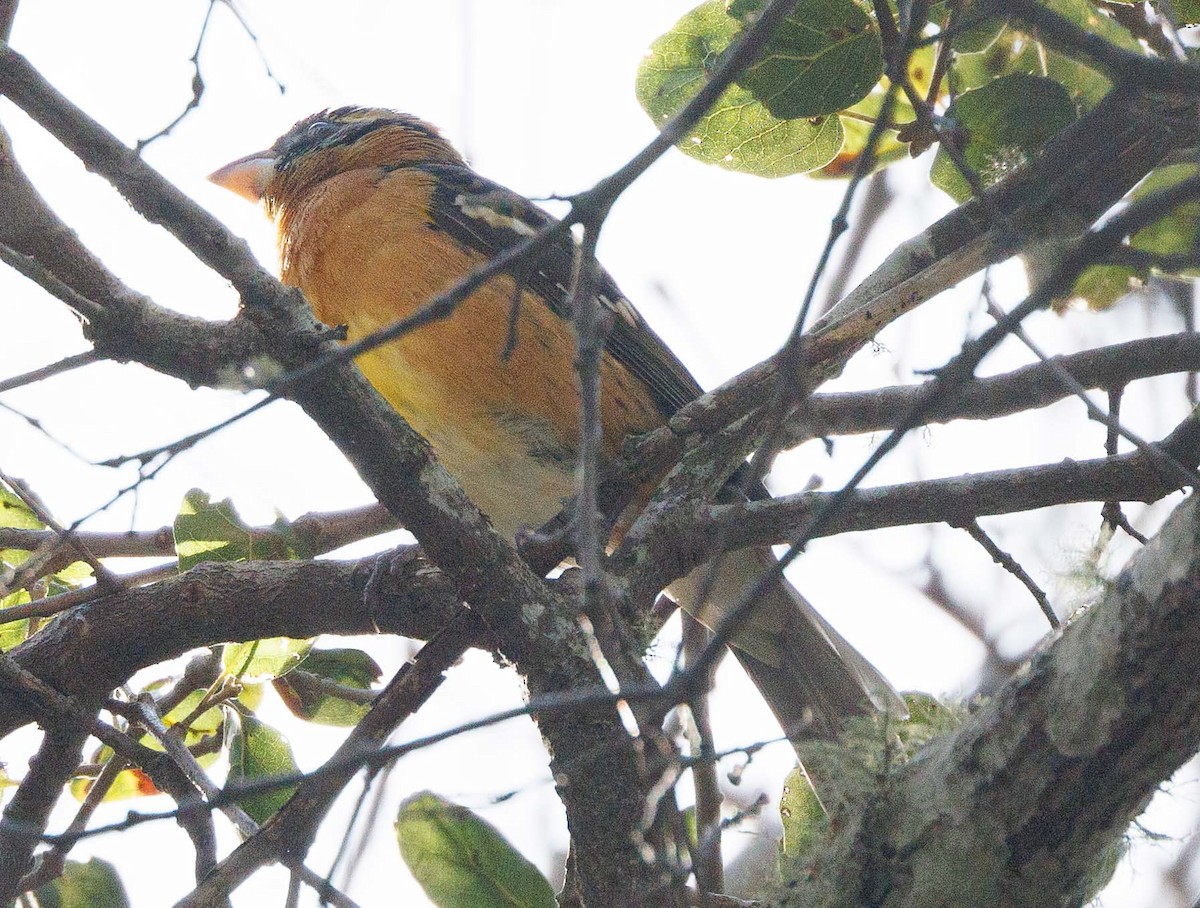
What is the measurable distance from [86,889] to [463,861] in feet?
2.96

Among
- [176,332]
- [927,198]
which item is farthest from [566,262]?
[176,332]

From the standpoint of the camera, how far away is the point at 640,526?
3.21 metres

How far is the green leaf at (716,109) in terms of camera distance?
3.64 m

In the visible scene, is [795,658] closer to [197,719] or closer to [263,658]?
[263,658]

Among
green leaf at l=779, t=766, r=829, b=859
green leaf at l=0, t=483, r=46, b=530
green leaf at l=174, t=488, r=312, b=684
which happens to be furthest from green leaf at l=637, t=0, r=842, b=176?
green leaf at l=0, t=483, r=46, b=530

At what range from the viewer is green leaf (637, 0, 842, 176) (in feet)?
11.9

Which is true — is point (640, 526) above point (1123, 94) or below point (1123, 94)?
above

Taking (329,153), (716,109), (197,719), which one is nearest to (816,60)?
(716,109)

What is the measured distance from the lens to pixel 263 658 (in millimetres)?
3467

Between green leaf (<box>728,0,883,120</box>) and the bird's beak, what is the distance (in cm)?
291

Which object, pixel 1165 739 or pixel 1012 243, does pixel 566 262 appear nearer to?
pixel 1012 243

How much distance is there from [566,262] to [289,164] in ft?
6.10

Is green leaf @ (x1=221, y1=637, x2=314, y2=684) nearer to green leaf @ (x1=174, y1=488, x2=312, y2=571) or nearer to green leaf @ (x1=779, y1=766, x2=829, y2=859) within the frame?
green leaf @ (x1=174, y1=488, x2=312, y2=571)

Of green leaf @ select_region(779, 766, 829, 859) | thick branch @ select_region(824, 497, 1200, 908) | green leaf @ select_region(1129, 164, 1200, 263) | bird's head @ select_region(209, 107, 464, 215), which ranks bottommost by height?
thick branch @ select_region(824, 497, 1200, 908)
